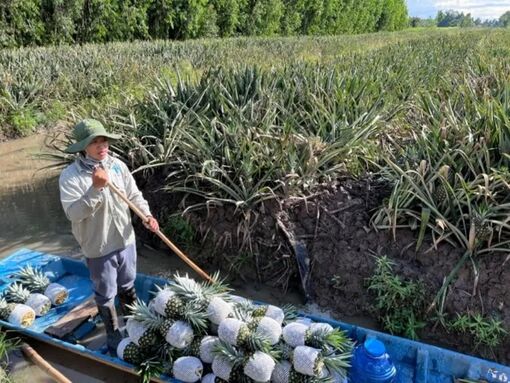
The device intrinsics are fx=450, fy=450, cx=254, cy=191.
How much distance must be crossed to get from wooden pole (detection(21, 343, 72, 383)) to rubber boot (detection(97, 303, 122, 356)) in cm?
31

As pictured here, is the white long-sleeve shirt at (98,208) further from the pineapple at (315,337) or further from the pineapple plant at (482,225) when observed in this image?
the pineapple plant at (482,225)

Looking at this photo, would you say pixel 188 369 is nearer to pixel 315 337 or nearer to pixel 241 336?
pixel 241 336

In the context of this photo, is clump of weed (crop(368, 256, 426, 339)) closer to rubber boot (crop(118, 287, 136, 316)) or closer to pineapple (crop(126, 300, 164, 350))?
pineapple (crop(126, 300, 164, 350))

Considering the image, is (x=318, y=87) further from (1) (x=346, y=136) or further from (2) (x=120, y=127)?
(2) (x=120, y=127)

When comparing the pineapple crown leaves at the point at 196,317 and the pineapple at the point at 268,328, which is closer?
the pineapple at the point at 268,328

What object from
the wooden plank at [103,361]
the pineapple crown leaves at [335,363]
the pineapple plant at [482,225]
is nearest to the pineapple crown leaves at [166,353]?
the wooden plank at [103,361]

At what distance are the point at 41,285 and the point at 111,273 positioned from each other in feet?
2.82

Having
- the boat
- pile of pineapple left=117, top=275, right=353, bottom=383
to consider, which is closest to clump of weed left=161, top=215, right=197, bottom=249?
the boat

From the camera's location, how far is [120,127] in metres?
4.56

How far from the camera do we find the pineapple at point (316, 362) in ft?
7.12

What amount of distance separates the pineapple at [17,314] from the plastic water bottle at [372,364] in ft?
6.74

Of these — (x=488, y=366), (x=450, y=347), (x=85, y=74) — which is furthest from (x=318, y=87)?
(x=85, y=74)

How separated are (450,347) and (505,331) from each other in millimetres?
343

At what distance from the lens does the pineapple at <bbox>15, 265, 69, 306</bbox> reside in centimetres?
317
